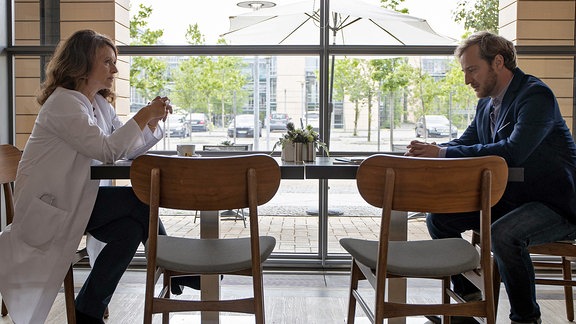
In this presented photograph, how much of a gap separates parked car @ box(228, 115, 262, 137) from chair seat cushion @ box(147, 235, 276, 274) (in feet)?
6.31

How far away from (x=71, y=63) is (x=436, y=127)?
8.46ft

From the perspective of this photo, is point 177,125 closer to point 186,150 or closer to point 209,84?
point 209,84

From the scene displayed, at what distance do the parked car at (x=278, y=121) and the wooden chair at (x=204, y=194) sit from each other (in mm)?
2210

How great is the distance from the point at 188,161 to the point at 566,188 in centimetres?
162

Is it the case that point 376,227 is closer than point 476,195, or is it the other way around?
point 476,195

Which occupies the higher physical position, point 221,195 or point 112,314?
point 221,195

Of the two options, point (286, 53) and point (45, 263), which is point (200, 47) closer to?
point (286, 53)

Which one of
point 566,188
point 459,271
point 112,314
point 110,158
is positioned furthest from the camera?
point 112,314

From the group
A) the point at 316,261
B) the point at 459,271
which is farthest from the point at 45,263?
the point at 316,261

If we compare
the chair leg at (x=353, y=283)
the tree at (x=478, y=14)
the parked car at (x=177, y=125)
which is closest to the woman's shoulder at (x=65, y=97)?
the chair leg at (x=353, y=283)

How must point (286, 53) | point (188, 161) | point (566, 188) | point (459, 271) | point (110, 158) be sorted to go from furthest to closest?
point (286, 53), point (566, 188), point (110, 158), point (459, 271), point (188, 161)

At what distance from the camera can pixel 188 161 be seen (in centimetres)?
184

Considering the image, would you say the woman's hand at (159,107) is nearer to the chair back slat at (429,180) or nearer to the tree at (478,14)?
the chair back slat at (429,180)

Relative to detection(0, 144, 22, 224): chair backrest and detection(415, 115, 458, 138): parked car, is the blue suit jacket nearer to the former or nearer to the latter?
detection(415, 115, 458, 138): parked car
